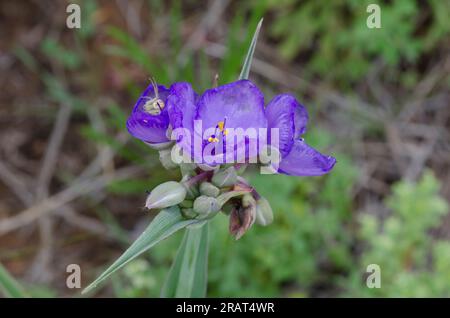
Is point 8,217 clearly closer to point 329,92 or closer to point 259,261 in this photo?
point 259,261

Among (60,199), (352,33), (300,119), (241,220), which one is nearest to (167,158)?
(241,220)

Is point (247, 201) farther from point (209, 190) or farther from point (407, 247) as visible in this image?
point (407, 247)

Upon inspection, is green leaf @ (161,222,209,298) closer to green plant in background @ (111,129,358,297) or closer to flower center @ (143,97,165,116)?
flower center @ (143,97,165,116)

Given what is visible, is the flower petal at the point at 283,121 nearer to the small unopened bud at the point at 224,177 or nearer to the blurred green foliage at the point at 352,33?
the small unopened bud at the point at 224,177

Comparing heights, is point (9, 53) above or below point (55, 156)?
above

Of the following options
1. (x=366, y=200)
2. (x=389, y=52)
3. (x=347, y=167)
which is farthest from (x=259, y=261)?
(x=389, y=52)

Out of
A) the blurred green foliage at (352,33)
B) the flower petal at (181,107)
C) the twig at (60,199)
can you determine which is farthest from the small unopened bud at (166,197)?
the blurred green foliage at (352,33)
